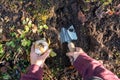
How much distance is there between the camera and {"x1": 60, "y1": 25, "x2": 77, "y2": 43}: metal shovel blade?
3.12 metres

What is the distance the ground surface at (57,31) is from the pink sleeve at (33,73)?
0.85ft

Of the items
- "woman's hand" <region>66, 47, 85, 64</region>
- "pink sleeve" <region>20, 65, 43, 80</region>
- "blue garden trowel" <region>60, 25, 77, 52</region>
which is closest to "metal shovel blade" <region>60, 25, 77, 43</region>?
"blue garden trowel" <region>60, 25, 77, 52</region>

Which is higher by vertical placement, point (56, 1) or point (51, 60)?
point (56, 1)

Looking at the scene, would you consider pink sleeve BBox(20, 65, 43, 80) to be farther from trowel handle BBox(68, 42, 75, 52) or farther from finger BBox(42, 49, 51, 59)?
trowel handle BBox(68, 42, 75, 52)

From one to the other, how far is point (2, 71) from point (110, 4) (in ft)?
4.55

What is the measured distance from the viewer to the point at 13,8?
310cm

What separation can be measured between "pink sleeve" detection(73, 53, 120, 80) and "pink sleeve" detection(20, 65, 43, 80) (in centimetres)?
39

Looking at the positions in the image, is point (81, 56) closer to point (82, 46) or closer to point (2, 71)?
point (82, 46)

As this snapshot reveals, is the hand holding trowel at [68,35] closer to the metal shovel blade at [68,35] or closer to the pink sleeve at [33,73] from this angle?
the metal shovel blade at [68,35]

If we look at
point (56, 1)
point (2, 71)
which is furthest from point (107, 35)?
point (2, 71)

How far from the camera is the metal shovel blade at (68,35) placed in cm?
312

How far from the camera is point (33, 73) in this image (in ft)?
8.96

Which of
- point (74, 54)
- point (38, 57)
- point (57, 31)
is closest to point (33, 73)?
point (38, 57)

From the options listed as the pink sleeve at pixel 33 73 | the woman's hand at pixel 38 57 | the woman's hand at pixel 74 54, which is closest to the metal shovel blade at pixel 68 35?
the woman's hand at pixel 74 54
